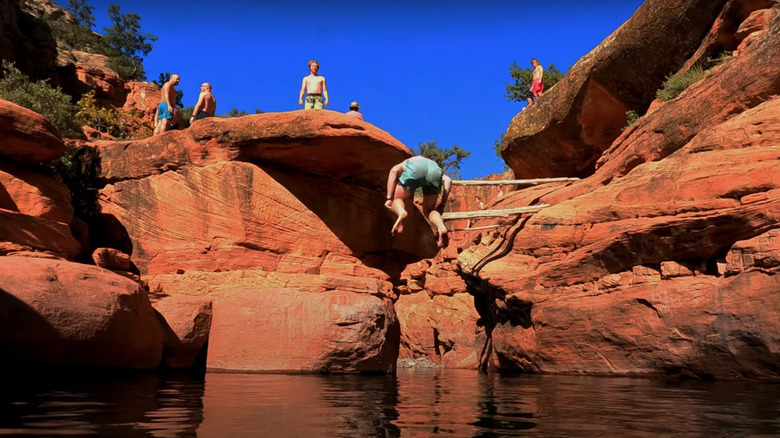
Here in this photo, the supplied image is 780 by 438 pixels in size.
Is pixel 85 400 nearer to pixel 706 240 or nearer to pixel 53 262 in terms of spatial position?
pixel 53 262

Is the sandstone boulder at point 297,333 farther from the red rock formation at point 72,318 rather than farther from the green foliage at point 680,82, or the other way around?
the green foliage at point 680,82

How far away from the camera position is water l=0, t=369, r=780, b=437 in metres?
3.66

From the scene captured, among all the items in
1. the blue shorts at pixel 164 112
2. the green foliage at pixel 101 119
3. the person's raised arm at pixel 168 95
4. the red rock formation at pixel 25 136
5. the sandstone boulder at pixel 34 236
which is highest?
the green foliage at pixel 101 119

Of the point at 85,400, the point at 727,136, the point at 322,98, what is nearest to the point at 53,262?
the point at 85,400

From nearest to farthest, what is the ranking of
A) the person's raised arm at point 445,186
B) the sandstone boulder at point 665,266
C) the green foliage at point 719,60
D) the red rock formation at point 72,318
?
the red rock formation at point 72,318 < the sandstone boulder at point 665,266 < the person's raised arm at point 445,186 < the green foliage at point 719,60

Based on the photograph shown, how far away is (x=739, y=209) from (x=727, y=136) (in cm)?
143

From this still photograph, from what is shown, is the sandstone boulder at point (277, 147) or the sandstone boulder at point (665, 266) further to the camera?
the sandstone boulder at point (277, 147)

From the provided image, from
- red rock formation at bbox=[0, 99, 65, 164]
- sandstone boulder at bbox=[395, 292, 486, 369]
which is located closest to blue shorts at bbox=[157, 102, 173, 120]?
red rock formation at bbox=[0, 99, 65, 164]

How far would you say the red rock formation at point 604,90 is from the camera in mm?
14516

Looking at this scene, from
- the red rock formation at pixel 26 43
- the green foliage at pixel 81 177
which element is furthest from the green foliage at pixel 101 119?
the green foliage at pixel 81 177

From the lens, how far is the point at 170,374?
8250 mm

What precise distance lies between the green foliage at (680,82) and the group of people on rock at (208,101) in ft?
20.3

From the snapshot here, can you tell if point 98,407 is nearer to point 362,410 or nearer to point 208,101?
point 362,410

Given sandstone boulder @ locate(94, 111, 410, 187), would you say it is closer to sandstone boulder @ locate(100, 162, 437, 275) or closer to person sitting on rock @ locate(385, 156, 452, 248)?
sandstone boulder @ locate(100, 162, 437, 275)
